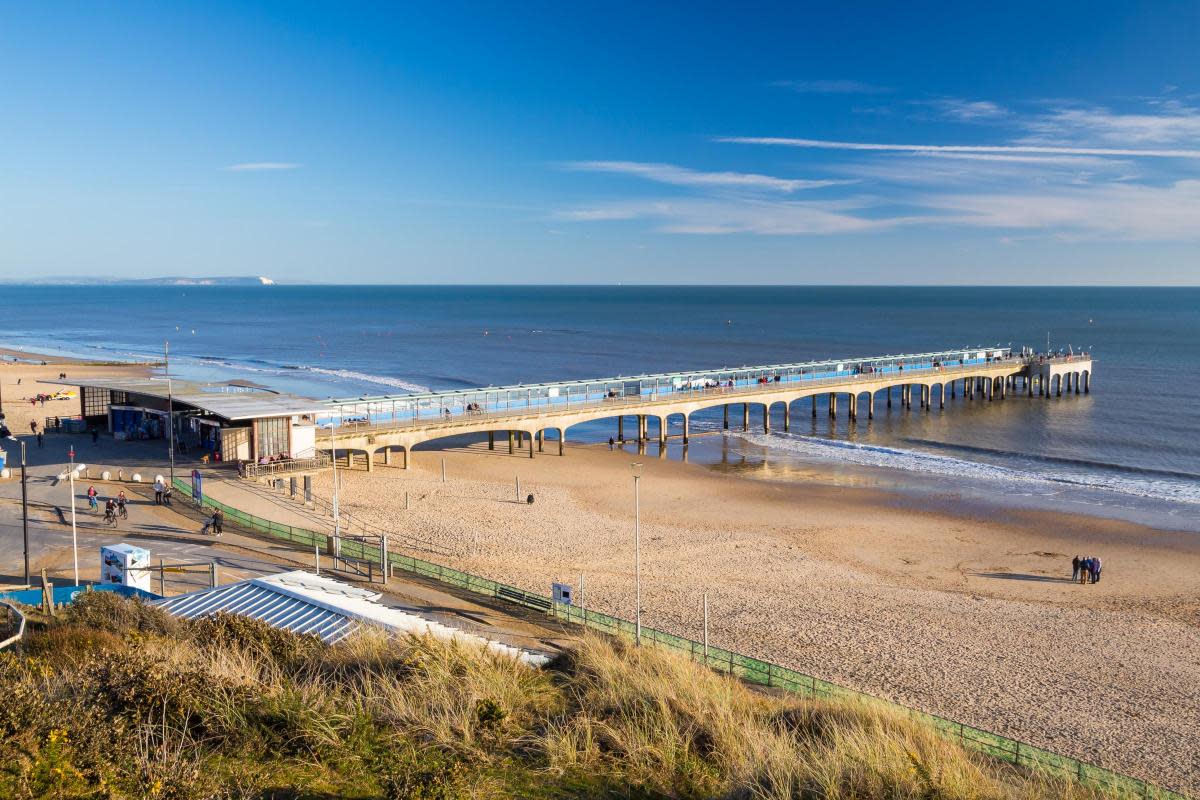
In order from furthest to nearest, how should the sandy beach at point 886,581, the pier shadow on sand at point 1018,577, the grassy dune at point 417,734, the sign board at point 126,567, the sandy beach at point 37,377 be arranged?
the sandy beach at point 37,377 → the pier shadow on sand at point 1018,577 → the sign board at point 126,567 → the sandy beach at point 886,581 → the grassy dune at point 417,734

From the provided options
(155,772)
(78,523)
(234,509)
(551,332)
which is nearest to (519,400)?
(234,509)

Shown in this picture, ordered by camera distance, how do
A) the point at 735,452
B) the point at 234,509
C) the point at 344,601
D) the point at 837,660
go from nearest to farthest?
the point at 344,601
the point at 837,660
the point at 234,509
the point at 735,452

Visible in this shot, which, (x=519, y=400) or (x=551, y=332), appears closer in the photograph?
(x=519, y=400)

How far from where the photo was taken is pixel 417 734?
10.6 m

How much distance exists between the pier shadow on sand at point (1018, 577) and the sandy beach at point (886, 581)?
0.10 metres

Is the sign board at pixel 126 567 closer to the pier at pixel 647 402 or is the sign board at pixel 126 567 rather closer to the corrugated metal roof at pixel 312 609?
the corrugated metal roof at pixel 312 609

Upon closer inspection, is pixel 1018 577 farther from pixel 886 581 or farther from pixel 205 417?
pixel 205 417

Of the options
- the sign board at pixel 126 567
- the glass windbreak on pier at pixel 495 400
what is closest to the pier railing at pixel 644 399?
the glass windbreak on pier at pixel 495 400

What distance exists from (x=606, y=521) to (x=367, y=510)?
8.65m

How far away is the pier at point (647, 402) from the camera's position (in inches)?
1599

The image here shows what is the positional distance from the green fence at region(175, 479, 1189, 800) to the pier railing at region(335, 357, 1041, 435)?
506 inches

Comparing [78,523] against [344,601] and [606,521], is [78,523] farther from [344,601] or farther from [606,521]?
[606,521]

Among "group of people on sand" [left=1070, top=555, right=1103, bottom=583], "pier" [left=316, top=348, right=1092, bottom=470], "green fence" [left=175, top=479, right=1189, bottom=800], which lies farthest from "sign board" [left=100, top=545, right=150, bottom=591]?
"group of people on sand" [left=1070, top=555, right=1103, bottom=583]

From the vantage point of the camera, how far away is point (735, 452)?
5047 centimetres
